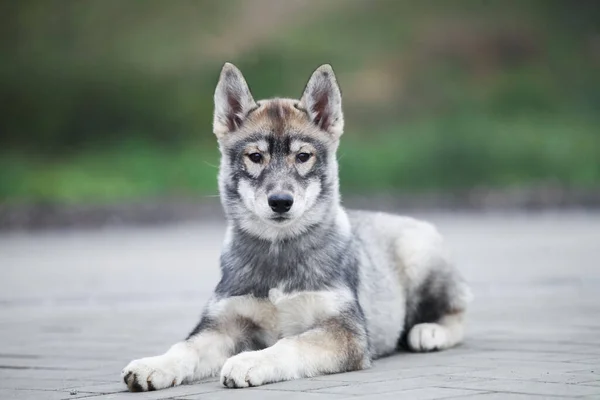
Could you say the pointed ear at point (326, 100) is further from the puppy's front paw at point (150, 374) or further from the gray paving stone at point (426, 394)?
the gray paving stone at point (426, 394)

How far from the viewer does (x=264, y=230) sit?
6.94 meters

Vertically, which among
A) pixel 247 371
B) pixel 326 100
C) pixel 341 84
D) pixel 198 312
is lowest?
pixel 247 371

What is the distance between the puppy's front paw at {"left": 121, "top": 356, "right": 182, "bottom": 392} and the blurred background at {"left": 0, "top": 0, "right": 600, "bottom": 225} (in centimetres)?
2174

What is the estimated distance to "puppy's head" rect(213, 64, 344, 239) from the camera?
262 inches

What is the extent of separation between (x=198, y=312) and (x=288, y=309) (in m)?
3.93

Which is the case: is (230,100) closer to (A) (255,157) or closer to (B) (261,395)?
(A) (255,157)

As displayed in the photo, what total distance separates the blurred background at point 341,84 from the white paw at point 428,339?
20361 millimetres

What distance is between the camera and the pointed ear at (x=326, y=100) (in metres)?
7.32

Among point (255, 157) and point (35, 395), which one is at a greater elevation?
point (255, 157)

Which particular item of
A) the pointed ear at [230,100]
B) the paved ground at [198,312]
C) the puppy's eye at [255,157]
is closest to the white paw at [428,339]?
the paved ground at [198,312]

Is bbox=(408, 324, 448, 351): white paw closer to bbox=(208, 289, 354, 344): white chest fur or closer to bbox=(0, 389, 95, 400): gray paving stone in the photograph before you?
bbox=(208, 289, 354, 344): white chest fur

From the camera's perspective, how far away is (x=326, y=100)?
291 inches

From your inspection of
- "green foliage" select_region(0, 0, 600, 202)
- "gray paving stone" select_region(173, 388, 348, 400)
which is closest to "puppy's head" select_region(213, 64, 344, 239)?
"gray paving stone" select_region(173, 388, 348, 400)

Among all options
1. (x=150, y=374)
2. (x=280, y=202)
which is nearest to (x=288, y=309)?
(x=280, y=202)
